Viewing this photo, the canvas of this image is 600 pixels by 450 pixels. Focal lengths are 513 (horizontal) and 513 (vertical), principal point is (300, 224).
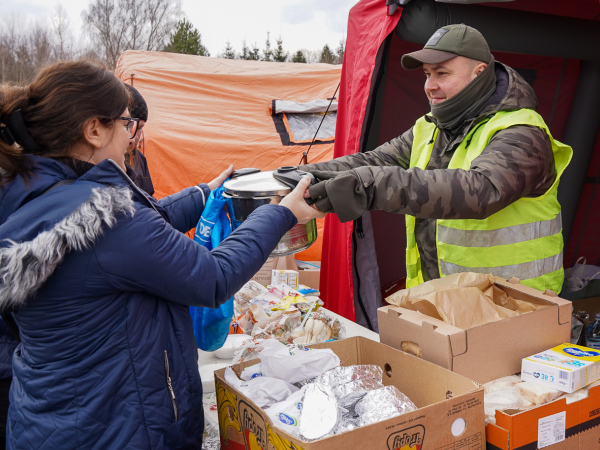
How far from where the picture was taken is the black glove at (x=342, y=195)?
5.45ft

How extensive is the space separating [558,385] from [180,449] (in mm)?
1013

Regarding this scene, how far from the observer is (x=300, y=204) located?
5.16 feet

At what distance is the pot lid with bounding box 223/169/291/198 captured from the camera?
5.35 feet

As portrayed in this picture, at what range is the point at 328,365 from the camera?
149cm

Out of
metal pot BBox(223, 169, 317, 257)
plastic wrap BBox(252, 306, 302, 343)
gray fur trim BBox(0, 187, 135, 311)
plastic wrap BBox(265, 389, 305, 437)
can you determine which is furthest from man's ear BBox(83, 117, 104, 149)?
plastic wrap BBox(252, 306, 302, 343)

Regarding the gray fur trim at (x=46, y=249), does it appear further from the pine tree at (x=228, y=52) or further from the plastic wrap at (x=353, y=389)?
the pine tree at (x=228, y=52)

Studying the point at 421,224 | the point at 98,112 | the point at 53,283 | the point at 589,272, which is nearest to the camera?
the point at 53,283

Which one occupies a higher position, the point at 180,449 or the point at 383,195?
the point at 383,195

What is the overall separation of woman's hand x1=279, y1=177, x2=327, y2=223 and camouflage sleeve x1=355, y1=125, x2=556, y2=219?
0.70 feet

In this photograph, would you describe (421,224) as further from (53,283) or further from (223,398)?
(53,283)

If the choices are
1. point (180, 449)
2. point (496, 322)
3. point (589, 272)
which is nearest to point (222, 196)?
point (180, 449)

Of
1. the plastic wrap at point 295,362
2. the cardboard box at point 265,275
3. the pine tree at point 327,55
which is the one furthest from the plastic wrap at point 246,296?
the pine tree at point 327,55

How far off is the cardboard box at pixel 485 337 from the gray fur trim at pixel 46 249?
0.89 metres

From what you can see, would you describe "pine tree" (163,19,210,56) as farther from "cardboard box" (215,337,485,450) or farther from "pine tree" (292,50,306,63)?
"cardboard box" (215,337,485,450)
